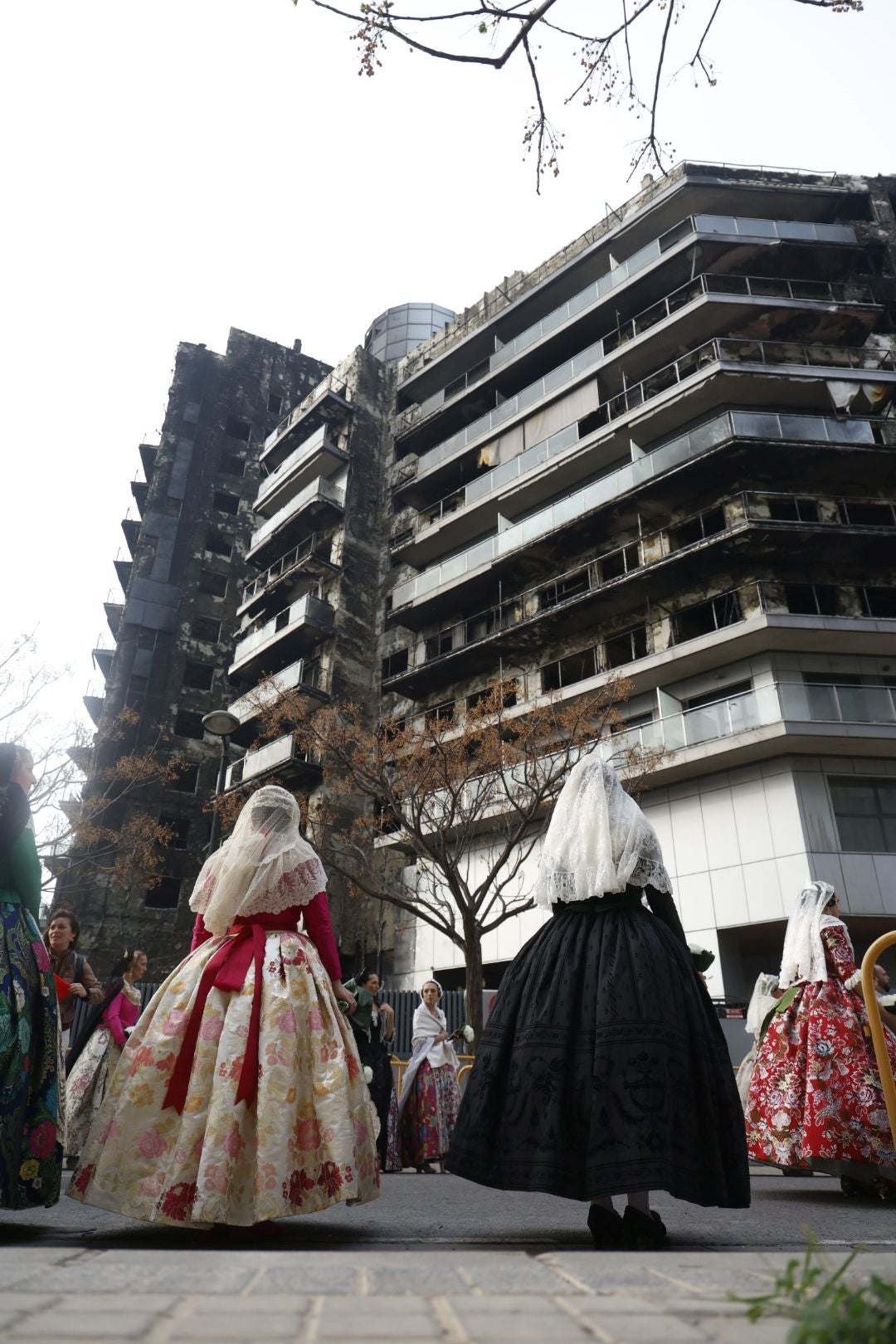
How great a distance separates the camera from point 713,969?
712 inches

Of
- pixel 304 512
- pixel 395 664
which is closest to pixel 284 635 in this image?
pixel 395 664

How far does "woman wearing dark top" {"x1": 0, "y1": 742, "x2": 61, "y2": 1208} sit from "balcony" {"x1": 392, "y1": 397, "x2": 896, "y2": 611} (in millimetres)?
20625

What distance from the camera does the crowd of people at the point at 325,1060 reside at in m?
3.01

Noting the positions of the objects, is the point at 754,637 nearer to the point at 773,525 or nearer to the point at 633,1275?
the point at 773,525

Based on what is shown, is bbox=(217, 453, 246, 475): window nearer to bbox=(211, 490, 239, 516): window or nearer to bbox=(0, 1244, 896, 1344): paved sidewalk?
bbox=(211, 490, 239, 516): window

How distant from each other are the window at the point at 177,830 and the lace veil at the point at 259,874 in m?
30.0

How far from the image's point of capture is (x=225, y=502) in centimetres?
4025

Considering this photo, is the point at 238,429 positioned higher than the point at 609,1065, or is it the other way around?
the point at 238,429

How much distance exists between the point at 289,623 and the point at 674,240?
17808 millimetres

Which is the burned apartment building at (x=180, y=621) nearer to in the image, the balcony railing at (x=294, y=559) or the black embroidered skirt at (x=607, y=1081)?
the balcony railing at (x=294, y=559)

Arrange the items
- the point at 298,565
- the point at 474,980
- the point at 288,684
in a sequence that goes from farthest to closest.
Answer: the point at 298,565
the point at 288,684
the point at 474,980

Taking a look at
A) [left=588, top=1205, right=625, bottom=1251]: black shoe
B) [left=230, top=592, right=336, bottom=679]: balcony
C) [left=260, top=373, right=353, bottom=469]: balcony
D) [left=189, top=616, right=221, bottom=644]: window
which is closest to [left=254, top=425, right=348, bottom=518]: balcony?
[left=260, top=373, right=353, bottom=469]: balcony

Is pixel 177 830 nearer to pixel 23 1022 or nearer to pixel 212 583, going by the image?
pixel 212 583

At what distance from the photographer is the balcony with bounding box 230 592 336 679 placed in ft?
99.8
